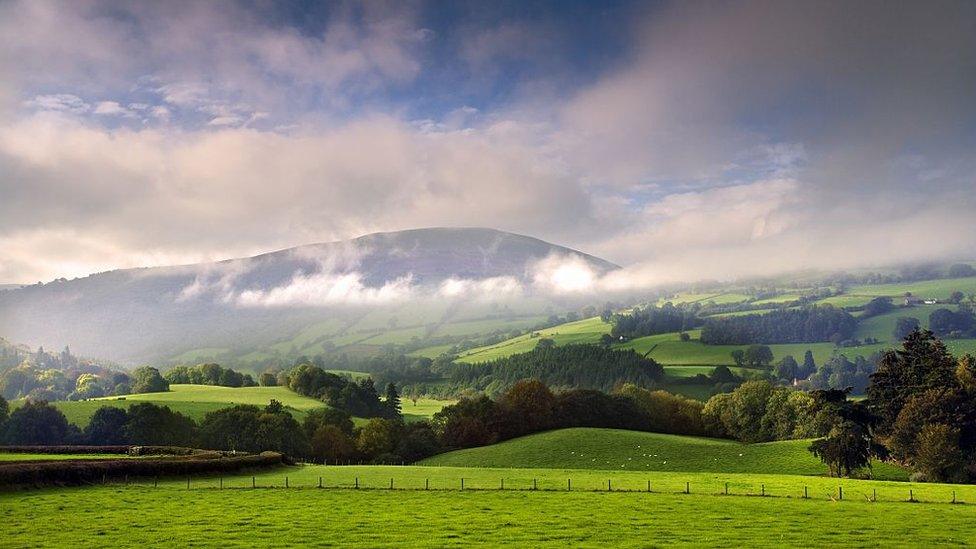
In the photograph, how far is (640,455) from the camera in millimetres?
102750

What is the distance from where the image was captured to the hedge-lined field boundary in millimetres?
A: 50062

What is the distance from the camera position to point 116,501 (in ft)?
151

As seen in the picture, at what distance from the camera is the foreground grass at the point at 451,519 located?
34438 mm

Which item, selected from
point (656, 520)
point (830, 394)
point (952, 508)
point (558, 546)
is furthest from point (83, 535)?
point (830, 394)

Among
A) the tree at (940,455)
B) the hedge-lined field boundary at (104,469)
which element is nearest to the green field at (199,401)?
the hedge-lined field boundary at (104,469)

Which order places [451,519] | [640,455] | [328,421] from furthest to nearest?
1. [328,421]
2. [640,455]
3. [451,519]

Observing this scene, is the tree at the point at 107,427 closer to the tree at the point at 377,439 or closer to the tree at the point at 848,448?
the tree at the point at 377,439

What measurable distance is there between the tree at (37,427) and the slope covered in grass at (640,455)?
6265 cm

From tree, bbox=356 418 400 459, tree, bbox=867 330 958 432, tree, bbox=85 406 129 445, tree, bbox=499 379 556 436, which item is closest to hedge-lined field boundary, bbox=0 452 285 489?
tree, bbox=356 418 400 459

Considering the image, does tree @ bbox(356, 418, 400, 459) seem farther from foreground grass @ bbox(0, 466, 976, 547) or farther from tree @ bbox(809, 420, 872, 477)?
tree @ bbox(809, 420, 872, 477)

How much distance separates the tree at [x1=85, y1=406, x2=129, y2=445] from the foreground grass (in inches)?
2796

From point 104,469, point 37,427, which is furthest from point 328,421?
point 104,469

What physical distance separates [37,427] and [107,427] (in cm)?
1313

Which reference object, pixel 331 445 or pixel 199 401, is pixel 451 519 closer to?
pixel 331 445
